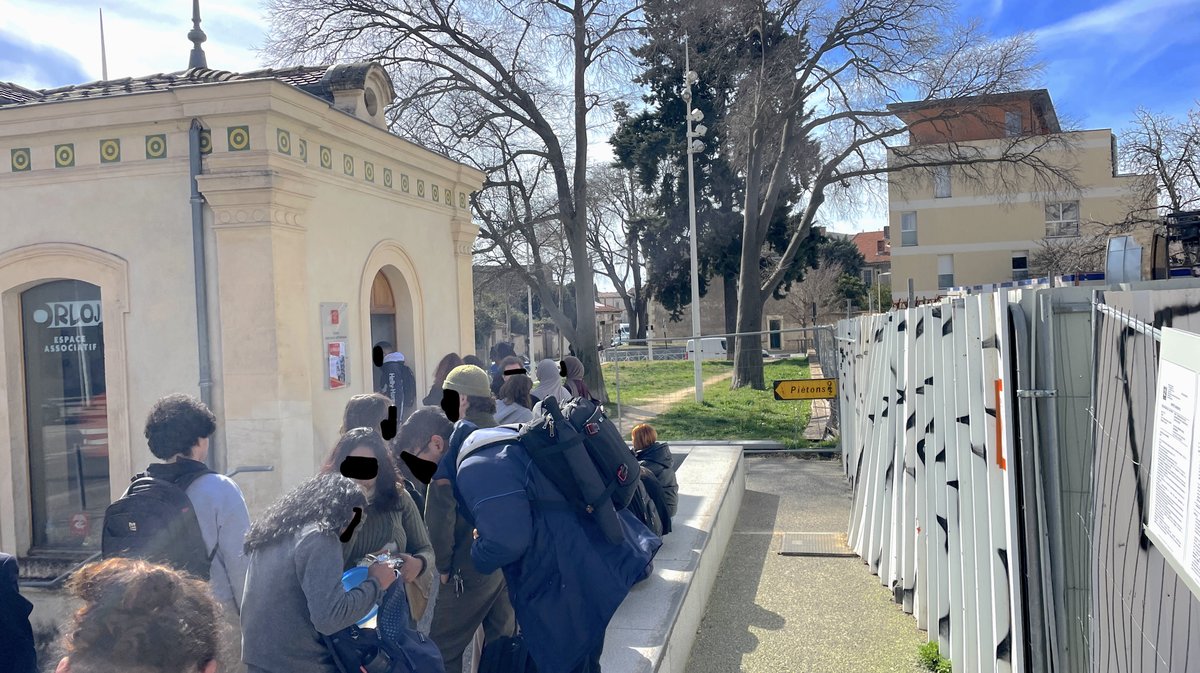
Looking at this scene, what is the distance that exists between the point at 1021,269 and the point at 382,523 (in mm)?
44341

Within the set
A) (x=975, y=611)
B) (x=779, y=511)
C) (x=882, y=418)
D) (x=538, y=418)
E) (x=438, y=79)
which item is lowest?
(x=779, y=511)

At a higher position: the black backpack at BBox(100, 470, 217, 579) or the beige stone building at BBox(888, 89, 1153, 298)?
the beige stone building at BBox(888, 89, 1153, 298)

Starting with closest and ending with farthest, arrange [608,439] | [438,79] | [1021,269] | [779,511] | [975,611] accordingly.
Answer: [608,439] < [975,611] < [779,511] < [438,79] < [1021,269]

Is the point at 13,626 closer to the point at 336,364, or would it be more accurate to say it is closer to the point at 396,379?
the point at 336,364

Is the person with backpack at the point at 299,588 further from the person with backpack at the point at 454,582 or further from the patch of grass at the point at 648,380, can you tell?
the patch of grass at the point at 648,380

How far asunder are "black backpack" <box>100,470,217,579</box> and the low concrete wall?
1.98 meters

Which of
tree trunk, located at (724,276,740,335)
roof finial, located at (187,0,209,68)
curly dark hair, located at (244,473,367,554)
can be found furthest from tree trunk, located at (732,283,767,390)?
tree trunk, located at (724,276,740,335)

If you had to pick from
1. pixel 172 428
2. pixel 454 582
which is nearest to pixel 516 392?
pixel 454 582

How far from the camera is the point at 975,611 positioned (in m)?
4.18

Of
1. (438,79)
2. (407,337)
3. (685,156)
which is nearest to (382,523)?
(407,337)

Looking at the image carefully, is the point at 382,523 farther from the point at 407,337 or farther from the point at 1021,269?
the point at 1021,269

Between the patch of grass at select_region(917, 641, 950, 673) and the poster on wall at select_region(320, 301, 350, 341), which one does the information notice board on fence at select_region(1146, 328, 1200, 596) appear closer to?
the patch of grass at select_region(917, 641, 950, 673)

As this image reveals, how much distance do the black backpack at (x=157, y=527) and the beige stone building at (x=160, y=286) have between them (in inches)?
142

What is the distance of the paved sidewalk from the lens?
518cm
